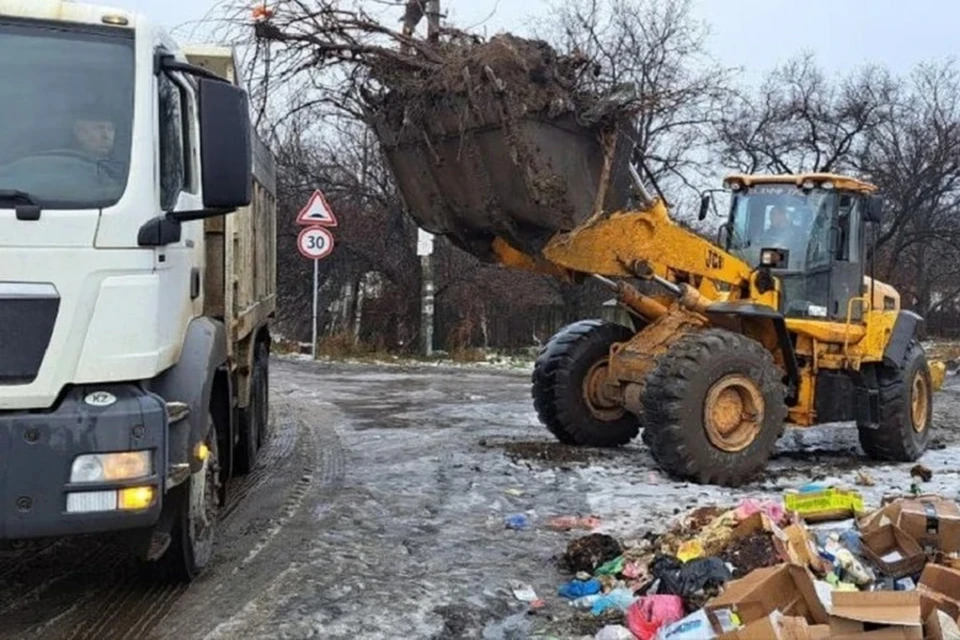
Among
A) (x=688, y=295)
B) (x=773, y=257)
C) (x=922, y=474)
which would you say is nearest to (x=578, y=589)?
(x=688, y=295)

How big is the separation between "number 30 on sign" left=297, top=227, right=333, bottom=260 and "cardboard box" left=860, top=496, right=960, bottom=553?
41.7 ft

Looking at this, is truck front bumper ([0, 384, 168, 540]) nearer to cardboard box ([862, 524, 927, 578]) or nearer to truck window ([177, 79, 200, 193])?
truck window ([177, 79, 200, 193])

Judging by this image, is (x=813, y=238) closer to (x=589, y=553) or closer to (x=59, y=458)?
(x=589, y=553)

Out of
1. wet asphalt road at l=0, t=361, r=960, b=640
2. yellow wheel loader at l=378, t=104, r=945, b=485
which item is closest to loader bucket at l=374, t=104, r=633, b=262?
yellow wheel loader at l=378, t=104, r=945, b=485

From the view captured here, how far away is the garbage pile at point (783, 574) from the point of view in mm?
4215

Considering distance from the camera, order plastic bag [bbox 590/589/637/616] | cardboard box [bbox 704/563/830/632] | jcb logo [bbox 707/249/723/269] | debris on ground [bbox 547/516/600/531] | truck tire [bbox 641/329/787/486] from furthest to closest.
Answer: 1. jcb logo [bbox 707/249/723/269]
2. truck tire [bbox 641/329/787/486]
3. debris on ground [bbox 547/516/600/531]
4. plastic bag [bbox 590/589/637/616]
5. cardboard box [bbox 704/563/830/632]

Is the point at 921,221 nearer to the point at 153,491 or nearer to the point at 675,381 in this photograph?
the point at 675,381

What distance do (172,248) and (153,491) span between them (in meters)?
1.10

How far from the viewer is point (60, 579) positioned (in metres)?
5.57

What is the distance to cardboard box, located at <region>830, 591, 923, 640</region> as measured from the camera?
4074 millimetres

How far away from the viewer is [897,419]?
9445 millimetres

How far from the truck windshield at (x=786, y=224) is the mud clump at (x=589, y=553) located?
4.34m

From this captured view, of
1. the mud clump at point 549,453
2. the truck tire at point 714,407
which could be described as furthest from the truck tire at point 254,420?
the truck tire at point 714,407

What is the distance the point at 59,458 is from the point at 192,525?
1279mm
